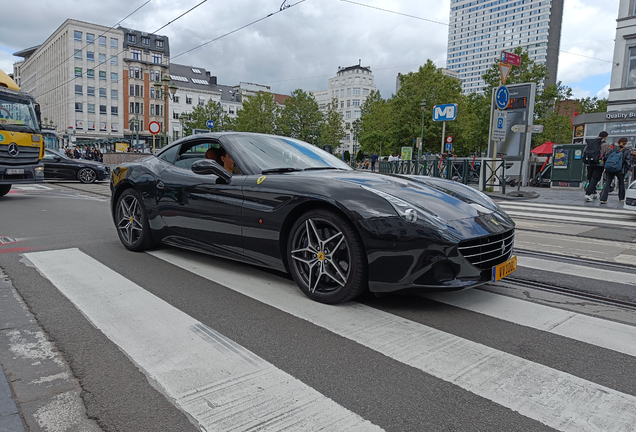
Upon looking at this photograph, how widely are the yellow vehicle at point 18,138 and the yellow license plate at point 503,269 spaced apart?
475 inches

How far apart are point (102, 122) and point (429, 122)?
54.1 meters

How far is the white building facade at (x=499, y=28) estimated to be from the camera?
166m

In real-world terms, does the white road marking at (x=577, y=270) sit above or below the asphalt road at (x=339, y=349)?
above

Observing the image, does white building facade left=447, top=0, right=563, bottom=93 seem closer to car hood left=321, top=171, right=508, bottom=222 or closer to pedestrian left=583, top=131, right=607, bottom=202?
pedestrian left=583, top=131, right=607, bottom=202

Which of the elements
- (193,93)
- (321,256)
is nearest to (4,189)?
(321,256)

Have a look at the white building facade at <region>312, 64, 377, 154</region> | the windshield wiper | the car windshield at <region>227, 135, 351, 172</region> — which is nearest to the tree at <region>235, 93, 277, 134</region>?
the car windshield at <region>227, 135, 351, 172</region>

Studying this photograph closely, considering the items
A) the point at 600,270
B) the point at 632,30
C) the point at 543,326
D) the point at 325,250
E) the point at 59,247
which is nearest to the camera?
the point at 543,326

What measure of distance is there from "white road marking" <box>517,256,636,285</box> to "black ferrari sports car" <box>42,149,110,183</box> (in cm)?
1786

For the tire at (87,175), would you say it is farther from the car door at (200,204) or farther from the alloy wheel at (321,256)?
the alloy wheel at (321,256)

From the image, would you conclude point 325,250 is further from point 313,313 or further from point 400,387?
point 400,387

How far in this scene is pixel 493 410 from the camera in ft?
6.78

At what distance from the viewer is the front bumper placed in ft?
37.2

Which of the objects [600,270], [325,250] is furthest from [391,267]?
[600,270]

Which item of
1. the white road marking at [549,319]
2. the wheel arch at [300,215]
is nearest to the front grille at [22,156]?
the wheel arch at [300,215]
